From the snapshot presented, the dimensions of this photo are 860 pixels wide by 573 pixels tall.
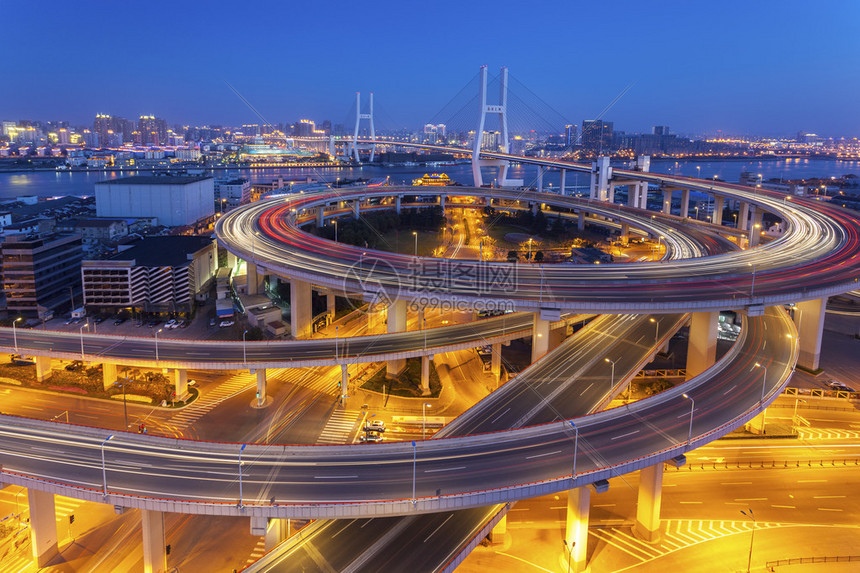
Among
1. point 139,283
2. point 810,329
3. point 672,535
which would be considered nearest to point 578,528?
point 672,535

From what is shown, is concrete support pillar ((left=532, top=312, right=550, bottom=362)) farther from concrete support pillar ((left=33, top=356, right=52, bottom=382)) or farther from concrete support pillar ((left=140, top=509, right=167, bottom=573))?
concrete support pillar ((left=33, top=356, right=52, bottom=382))

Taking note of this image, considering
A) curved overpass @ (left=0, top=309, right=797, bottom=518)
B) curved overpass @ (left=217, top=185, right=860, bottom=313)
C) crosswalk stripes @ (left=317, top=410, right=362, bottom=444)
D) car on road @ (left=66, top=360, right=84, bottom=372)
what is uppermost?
curved overpass @ (left=217, top=185, right=860, bottom=313)

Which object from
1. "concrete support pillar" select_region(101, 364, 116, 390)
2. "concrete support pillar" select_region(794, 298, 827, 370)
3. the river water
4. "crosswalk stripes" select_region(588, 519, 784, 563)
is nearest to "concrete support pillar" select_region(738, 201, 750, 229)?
"concrete support pillar" select_region(794, 298, 827, 370)

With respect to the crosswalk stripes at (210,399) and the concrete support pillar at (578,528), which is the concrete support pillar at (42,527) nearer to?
the crosswalk stripes at (210,399)

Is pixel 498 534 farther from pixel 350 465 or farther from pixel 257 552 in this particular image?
pixel 257 552

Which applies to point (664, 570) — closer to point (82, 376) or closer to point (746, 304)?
point (746, 304)

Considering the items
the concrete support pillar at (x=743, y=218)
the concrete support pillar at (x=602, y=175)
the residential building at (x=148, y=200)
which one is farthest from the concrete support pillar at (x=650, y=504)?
the residential building at (x=148, y=200)
